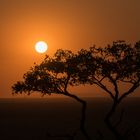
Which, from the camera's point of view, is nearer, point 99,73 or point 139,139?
point 99,73

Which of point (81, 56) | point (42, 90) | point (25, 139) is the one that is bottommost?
Answer: point (25, 139)

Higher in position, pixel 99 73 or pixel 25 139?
pixel 99 73

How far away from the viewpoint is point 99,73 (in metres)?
38.6

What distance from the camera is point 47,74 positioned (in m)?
39.5

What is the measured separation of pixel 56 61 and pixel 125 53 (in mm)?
5370

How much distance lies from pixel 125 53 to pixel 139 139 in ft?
74.7

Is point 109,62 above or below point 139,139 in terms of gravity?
above

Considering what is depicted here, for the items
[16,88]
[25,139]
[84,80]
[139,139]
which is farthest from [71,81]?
[25,139]

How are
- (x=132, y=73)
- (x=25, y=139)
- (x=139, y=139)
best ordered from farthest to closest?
(x=25, y=139)
(x=139, y=139)
(x=132, y=73)

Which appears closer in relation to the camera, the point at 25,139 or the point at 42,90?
the point at 42,90

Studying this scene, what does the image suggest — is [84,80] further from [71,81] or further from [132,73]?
[132,73]

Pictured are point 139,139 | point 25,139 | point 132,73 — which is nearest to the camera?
point 132,73

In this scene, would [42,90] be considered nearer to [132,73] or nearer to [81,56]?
[81,56]

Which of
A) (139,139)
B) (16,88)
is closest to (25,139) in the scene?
(139,139)
